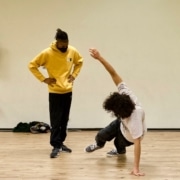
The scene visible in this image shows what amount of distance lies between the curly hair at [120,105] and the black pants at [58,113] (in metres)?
0.81

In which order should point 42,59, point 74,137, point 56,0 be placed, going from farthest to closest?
point 56,0 < point 74,137 < point 42,59

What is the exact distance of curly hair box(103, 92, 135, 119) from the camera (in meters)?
2.55

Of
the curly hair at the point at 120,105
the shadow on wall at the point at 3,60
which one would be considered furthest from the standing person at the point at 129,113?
the shadow on wall at the point at 3,60

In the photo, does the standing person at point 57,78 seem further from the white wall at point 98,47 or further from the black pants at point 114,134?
the white wall at point 98,47

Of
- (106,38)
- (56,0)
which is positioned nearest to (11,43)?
(56,0)

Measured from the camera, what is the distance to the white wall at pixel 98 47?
4.52 m

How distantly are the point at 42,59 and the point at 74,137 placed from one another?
53.4 inches

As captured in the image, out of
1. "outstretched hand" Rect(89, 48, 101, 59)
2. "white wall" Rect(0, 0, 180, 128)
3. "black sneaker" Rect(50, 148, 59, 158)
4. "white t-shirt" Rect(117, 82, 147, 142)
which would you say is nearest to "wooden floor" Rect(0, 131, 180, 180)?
"black sneaker" Rect(50, 148, 59, 158)

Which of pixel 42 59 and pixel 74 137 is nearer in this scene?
pixel 42 59

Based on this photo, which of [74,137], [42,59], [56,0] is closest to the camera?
[42,59]

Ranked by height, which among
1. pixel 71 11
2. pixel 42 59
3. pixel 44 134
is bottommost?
pixel 44 134

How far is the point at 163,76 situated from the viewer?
15.0 ft

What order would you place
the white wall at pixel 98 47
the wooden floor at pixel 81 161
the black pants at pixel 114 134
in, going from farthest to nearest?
1. the white wall at pixel 98 47
2. the black pants at pixel 114 134
3. the wooden floor at pixel 81 161

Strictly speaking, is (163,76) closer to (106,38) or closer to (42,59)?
(106,38)
